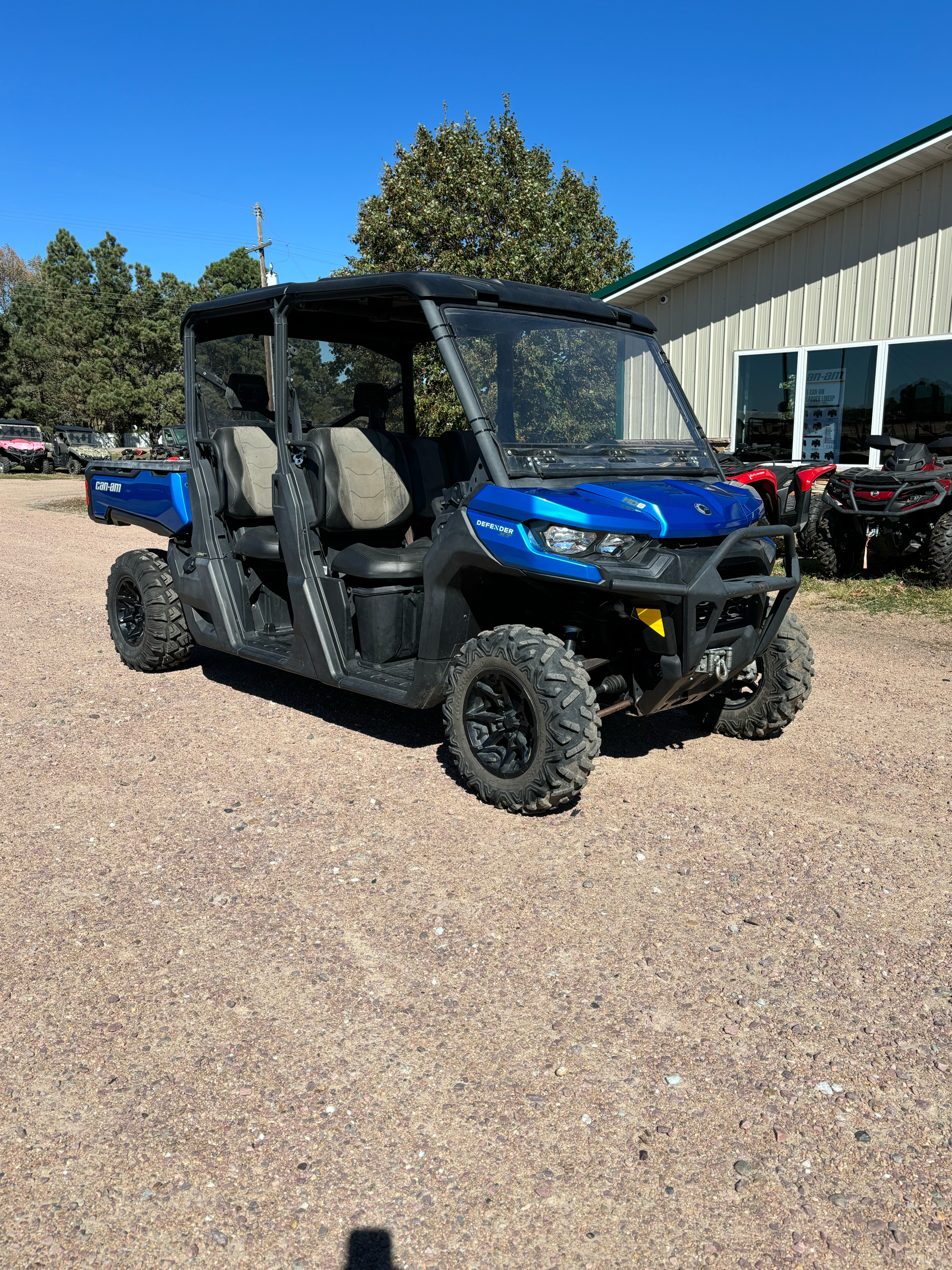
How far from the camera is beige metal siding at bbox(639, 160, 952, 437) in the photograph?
11516 millimetres

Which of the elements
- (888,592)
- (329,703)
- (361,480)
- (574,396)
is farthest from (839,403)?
(361,480)

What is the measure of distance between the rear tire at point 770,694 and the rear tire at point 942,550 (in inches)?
204

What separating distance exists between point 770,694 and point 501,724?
1.63 meters

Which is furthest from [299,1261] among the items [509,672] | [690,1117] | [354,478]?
[354,478]

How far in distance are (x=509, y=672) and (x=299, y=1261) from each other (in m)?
2.54

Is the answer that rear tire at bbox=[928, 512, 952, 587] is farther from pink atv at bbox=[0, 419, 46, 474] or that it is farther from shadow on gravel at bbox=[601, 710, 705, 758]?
pink atv at bbox=[0, 419, 46, 474]

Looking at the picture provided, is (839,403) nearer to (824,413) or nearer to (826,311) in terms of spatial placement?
(824,413)

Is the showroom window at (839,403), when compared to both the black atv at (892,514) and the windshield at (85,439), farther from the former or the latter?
the windshield at (85,439)

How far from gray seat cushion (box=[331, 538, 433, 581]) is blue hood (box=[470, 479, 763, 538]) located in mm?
749

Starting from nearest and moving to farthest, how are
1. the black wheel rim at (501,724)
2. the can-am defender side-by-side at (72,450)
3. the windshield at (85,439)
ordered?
1. the black wheel rim at (501,724)
2. the can-am defender side-by-side at (72,450)
3. the windshield at (85,439)

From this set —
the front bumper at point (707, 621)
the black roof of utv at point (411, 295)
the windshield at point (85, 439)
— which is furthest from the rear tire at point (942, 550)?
the windshield at point (85, 439)

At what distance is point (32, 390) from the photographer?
44.8 meters

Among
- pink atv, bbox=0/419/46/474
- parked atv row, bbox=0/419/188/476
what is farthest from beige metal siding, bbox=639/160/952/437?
pink atv, bbox=0/419/46/474

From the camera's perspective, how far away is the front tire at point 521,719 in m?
4.16
